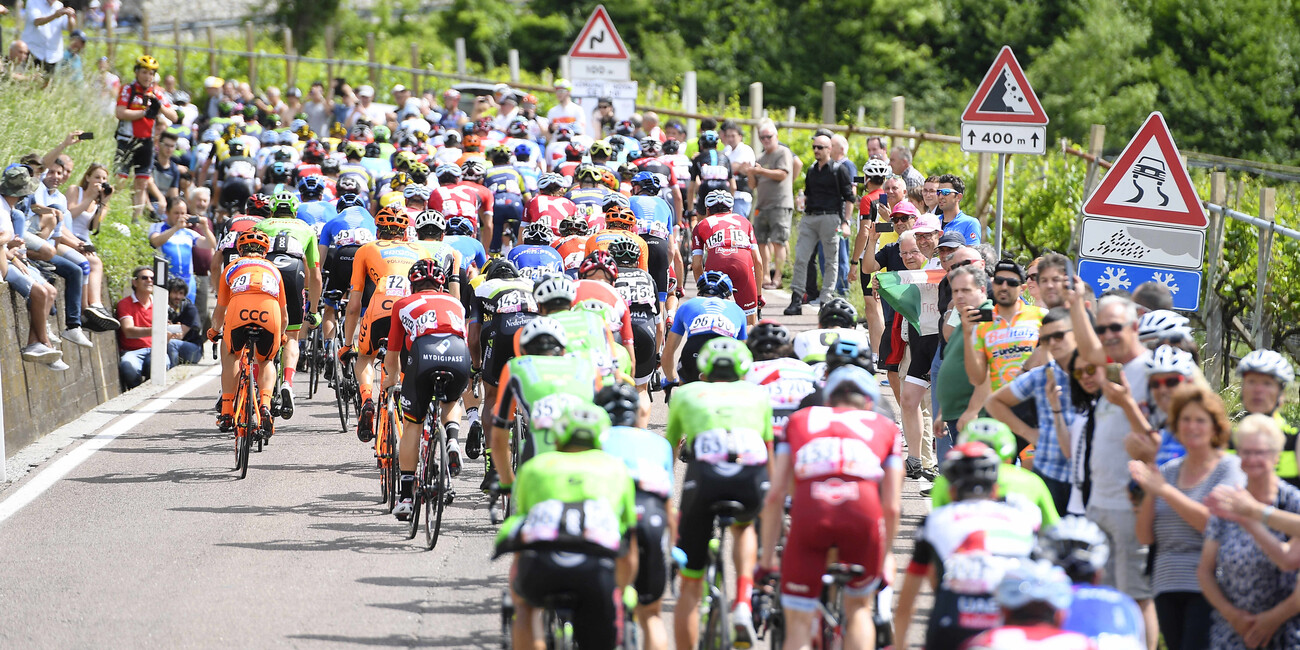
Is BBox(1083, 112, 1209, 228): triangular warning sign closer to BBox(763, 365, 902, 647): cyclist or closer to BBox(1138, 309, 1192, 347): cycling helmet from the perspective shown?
BBox(1138, 309, 1192, 347): cycling helmet

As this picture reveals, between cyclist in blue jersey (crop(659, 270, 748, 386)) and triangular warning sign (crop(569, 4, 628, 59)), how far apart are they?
11624mm

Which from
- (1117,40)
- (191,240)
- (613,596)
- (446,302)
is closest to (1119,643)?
(613,596)

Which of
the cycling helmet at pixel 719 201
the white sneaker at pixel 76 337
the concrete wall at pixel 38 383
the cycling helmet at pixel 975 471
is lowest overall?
the concrete wall at pixel 38 383

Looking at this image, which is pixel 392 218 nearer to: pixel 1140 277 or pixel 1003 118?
pixel 1003 118

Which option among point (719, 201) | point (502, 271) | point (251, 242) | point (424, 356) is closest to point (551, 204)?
point (719, 201)

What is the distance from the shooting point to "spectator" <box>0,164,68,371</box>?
13.9m

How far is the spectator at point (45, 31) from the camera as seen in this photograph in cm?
2364

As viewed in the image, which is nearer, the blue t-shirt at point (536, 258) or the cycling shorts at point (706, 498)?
the cycling shorts at point (706, 498)

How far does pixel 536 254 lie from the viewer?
12.8m

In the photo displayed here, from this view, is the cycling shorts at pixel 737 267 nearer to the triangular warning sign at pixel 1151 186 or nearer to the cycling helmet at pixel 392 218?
the cycling helmet at pixel 392 218

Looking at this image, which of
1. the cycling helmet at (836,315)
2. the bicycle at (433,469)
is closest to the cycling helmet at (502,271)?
the bicycle at (433,469)

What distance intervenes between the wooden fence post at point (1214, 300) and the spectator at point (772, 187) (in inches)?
232

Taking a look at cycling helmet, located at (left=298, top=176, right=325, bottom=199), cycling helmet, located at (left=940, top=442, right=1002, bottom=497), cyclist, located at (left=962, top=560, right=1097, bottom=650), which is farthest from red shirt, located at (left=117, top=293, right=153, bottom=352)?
cyclist, located at (left=962, top=560, right=1097, bottom=650)

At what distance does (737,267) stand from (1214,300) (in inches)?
189
